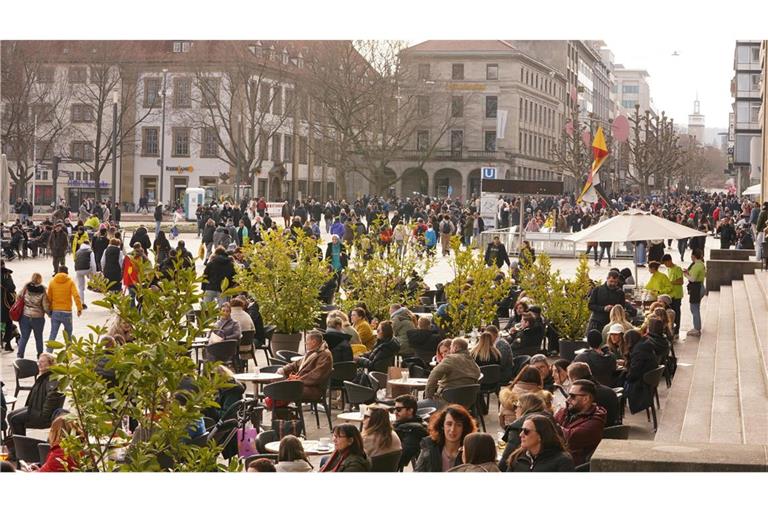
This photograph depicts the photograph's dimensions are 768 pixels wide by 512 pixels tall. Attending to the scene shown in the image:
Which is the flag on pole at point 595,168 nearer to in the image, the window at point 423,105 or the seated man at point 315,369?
the seated man at point 315,369

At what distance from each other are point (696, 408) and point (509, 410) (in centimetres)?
263

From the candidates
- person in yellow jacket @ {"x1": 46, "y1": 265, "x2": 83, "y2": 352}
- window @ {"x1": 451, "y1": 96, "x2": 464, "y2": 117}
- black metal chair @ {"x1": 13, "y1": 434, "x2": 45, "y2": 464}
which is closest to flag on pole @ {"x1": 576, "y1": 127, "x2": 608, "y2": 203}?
person in yellow jacket @ {"x1": 46, "y1": 265, "x2": 83, "y2": 352}

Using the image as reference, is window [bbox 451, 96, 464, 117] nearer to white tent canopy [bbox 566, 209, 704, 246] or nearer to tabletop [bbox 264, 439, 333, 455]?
white tent canopy [bbox 566, 209, 704, 246]

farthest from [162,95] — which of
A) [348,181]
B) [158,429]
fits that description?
[158,429]

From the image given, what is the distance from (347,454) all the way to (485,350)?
4.98 meters

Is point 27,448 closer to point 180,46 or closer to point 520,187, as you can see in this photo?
point 520,187

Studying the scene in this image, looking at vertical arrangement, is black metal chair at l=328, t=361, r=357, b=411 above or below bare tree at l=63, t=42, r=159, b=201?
below

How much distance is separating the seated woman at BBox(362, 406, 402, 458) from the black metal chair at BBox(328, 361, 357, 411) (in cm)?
429

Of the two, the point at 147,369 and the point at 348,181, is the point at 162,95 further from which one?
the point at 147,369

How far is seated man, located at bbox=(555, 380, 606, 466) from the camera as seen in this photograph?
10047 mm

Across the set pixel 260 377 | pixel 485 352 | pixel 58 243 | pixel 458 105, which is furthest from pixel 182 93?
pixel 485 352

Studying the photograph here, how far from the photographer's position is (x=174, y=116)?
248 feet

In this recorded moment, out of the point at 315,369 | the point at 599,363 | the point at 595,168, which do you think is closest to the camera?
the point at 315,369

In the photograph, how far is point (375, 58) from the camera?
6762 cm
